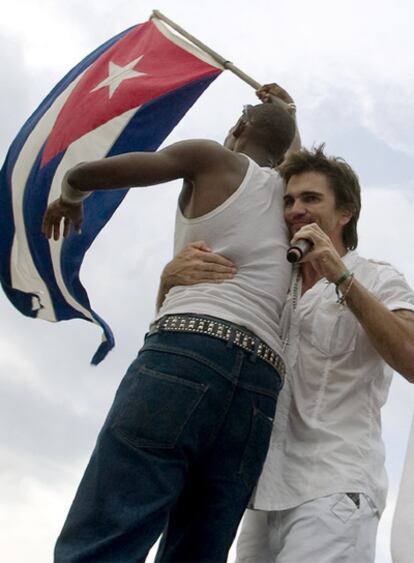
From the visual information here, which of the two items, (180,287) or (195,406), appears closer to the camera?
(195,406)

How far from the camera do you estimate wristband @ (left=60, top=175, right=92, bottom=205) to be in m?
3.67

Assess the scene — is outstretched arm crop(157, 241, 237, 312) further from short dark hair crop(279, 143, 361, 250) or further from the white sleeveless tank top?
short dark hair crop(279, 143, 361, 250)

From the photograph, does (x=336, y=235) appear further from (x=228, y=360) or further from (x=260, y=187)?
(x=228, y=360)

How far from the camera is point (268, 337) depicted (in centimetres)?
343

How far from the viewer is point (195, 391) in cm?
319

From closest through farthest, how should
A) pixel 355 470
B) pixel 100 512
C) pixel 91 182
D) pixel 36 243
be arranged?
pixel 100 512, pixel 355 470, pixel 91 182, pixel 36 243

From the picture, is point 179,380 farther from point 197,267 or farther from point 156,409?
point 197,267

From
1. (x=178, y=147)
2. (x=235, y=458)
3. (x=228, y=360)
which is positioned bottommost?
(x=235, y=458)

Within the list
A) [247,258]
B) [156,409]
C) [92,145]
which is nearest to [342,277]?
[247,258]

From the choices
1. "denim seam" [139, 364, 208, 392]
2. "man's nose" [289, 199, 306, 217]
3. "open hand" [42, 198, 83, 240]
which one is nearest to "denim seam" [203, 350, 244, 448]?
"denim seam" [139, 364, 208, 392]

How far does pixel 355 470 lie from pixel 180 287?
3.14 feet

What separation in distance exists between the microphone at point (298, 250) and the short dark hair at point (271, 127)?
106cm

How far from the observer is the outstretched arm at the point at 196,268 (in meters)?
3.48

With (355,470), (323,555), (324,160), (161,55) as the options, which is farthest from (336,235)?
(161,55)
